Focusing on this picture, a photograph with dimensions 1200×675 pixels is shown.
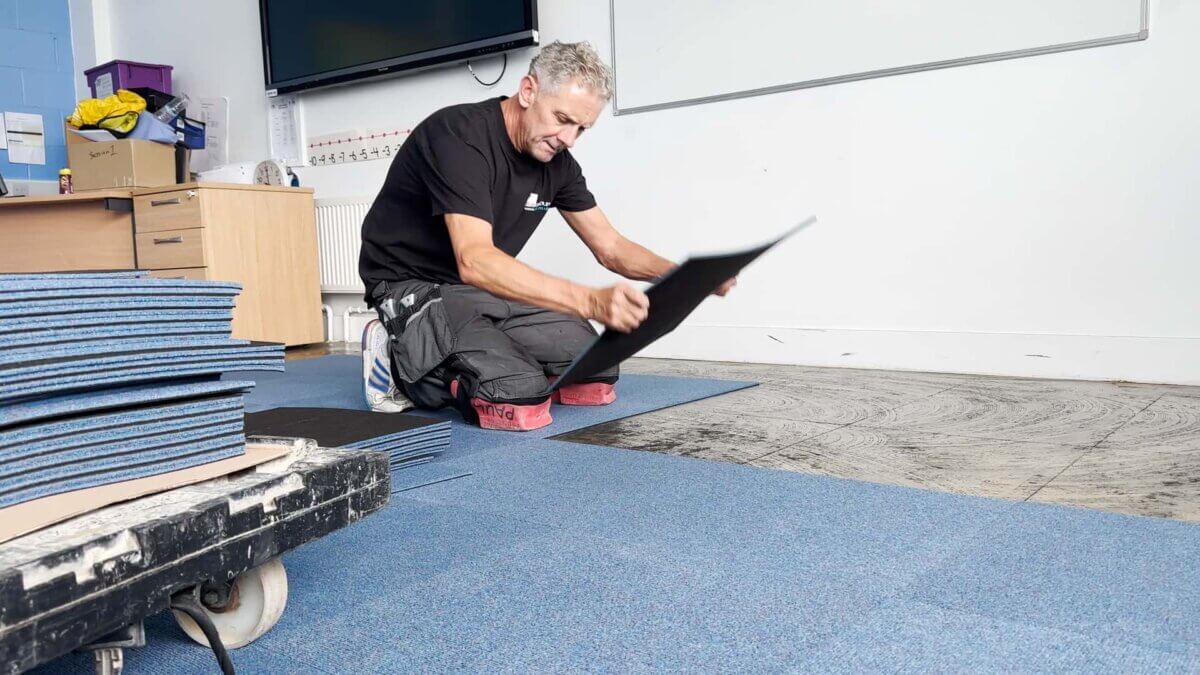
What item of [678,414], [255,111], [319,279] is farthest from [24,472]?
[255,111]

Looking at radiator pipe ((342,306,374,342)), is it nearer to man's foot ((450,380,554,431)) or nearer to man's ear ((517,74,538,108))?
man's foot ((450,380,554,431))

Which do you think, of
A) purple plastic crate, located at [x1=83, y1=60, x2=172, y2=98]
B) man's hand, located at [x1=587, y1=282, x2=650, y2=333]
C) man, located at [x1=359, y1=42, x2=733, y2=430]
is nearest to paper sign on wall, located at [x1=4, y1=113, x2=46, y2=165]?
purple plastic crate, located at [x1=83, y1=60, x2=172, y2=98]

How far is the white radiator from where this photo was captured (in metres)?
4.12

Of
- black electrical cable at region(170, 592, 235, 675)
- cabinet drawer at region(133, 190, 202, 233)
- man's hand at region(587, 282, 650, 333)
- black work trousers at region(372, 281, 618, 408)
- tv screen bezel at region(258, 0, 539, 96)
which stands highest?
tv screen bezel at region(258, 0, 539, 96)

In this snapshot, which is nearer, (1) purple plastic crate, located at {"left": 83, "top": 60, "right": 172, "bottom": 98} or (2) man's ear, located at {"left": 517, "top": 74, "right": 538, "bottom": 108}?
(2) man's ear, located at {"left": 517, "top": 74, "right": 538, "bottom": 108}

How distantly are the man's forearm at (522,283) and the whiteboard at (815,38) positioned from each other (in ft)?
5.45

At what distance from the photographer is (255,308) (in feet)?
12.3

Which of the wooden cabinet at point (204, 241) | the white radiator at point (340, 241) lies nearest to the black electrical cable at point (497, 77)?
the white radiator at point (340, 241)

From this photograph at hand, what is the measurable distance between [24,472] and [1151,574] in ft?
3.81

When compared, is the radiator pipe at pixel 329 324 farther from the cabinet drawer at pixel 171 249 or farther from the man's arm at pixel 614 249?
the man's arm at pixel 614 249

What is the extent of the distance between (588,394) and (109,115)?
9.45 ft

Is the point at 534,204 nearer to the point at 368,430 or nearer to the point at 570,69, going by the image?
the point at 570,69

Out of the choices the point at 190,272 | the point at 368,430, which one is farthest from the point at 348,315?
the point at 368,430

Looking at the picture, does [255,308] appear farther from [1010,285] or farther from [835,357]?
[1010,285]
